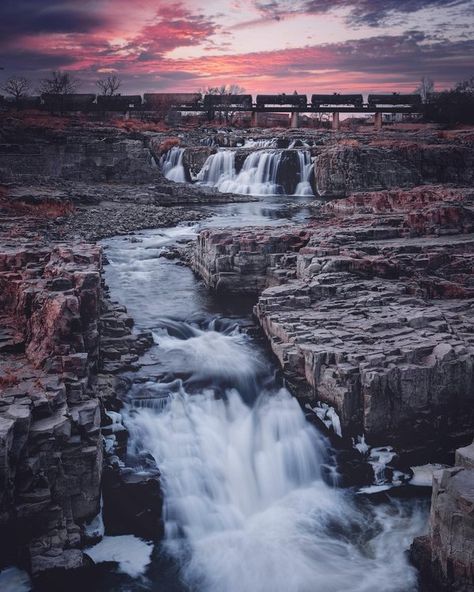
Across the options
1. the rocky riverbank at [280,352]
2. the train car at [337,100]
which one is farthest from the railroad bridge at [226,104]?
the rocky riverbank at [280,352]

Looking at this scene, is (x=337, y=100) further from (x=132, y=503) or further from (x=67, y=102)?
(x=132, y=503)

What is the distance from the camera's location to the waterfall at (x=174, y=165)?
45250 millimetres

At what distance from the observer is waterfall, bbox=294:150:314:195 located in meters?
41.8

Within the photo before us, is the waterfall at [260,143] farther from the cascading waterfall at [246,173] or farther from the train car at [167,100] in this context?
the train car at [167,100]

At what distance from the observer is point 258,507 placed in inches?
434

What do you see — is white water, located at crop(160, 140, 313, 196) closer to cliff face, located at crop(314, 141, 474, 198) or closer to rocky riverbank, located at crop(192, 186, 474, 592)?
cliff face, located at crop(314, 141, 474, 198)

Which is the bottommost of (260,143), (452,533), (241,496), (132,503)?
(241,496)

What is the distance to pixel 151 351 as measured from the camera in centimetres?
1481

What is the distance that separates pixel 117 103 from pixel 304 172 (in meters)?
30.4

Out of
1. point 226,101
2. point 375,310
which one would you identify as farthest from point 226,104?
point 375,310

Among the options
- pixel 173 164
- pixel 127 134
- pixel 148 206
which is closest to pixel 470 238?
pixel 148 206

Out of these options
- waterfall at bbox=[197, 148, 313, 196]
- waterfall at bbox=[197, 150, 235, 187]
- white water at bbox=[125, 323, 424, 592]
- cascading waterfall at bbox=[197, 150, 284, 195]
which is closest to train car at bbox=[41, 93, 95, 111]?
waterfall at bbox=[197, 150, 235, 187]

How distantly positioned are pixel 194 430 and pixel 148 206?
2527 centimetres

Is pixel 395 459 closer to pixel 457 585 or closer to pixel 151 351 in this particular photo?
pixel 457 585
